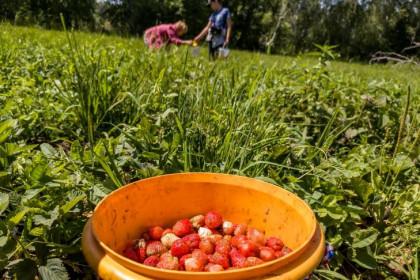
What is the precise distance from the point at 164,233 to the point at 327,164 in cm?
75

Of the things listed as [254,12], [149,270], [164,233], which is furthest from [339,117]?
[254,12]

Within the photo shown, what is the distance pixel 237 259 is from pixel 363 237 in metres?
0.63

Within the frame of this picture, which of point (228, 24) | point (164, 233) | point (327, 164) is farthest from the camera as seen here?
point (228, 24)

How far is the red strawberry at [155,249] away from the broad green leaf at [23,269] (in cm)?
32

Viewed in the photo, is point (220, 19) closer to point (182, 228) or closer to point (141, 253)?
point (182, 228)

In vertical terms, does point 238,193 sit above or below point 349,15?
below

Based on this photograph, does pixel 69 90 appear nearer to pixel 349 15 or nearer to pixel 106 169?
pixel 106 169

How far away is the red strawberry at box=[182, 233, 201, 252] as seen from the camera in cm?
115

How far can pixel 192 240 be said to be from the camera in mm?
1168

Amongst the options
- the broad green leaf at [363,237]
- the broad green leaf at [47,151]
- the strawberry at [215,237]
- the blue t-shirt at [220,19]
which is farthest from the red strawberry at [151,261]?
the blue t-shirt at [220,19]

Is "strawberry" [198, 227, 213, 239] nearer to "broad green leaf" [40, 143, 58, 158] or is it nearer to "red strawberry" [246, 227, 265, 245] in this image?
"red strawberry" [246, 227, 265, 245]

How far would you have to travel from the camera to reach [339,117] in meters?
2.40

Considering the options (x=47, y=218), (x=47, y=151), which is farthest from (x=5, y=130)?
(x=47, y=218)

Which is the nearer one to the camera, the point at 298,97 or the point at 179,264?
the point at 179,264
